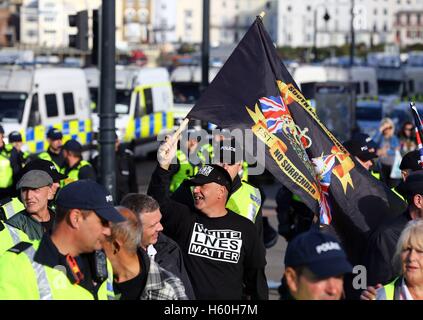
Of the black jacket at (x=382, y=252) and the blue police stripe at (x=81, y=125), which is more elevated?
the black jacket at (x=382, y=252)

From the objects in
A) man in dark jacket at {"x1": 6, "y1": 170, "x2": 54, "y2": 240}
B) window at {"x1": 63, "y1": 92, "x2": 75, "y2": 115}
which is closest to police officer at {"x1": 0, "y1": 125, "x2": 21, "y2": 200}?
man in dark jacket at {"x1": 6, "y1": 170, "x2": 54, "y2": 240}

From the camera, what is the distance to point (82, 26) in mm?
13766

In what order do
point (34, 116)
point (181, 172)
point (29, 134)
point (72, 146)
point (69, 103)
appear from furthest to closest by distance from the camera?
point (69, 103)
point (34, 116)
point (29, 134)
point (72, 146)
point (181, 172)

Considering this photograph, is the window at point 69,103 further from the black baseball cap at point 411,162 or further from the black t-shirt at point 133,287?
the black t-shirt at point 133,287

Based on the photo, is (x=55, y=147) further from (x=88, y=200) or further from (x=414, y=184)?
(x=88, y=200)

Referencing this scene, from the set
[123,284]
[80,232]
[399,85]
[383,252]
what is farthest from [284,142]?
[399,85]

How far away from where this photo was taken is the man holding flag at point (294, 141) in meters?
7.23

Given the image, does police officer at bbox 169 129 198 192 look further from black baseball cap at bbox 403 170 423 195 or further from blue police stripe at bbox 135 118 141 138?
blue police stripe at bbox 135 118 141 138

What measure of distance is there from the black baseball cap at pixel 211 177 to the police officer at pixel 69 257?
2.22 m

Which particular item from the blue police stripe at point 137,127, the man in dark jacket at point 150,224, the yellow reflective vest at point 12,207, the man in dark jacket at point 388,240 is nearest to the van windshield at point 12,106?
the blue police stripe at point 137,127

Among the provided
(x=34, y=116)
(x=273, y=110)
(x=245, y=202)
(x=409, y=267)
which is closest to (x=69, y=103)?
(x=34, y=116)

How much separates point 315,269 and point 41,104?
1886cm

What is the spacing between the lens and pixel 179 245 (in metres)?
7.28

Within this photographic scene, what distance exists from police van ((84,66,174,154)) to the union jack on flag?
18.1 metres
